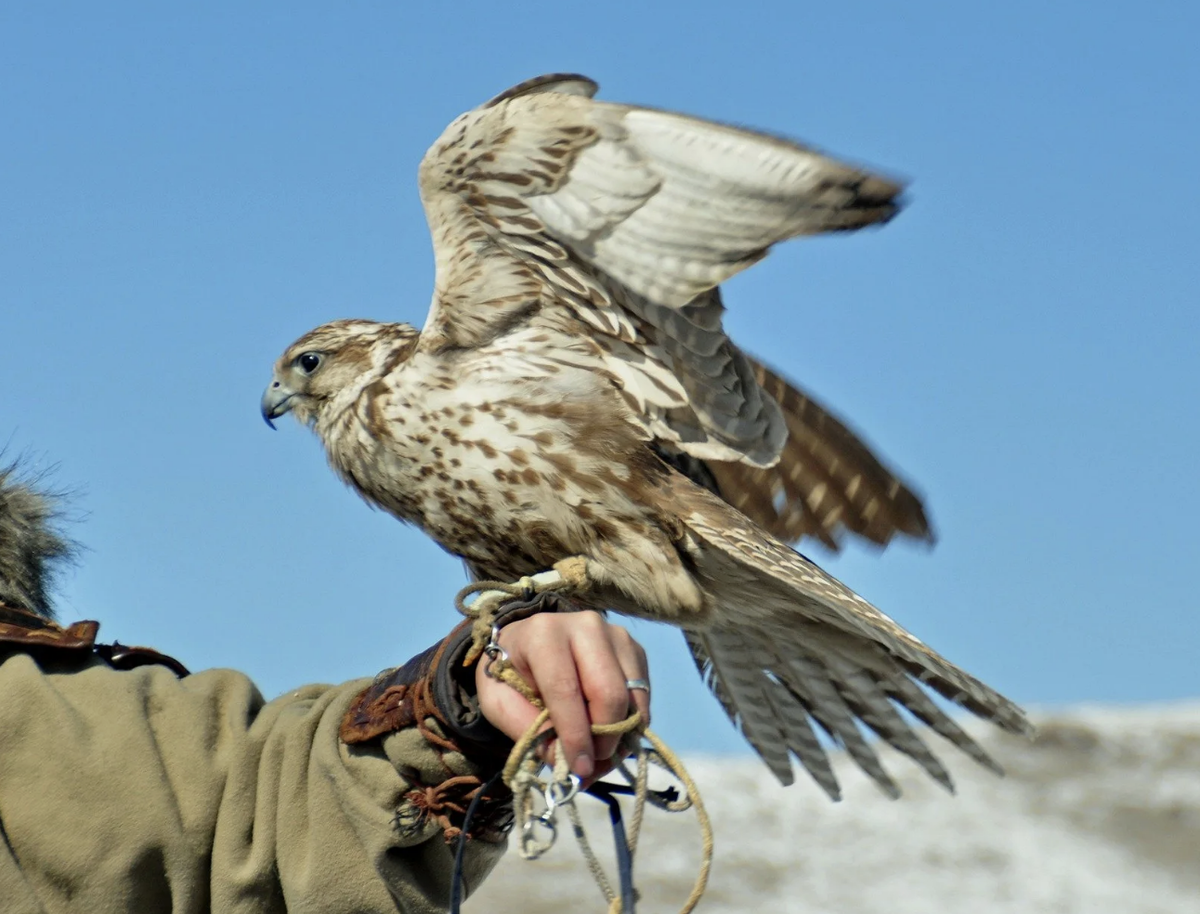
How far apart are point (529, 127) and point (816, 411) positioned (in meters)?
1.24

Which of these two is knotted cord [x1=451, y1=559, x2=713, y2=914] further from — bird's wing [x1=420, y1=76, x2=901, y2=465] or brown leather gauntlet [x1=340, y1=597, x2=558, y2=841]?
bird's wing [x1=420, y1=76, x2=901, y2=465]

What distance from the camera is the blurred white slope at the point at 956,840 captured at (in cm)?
793

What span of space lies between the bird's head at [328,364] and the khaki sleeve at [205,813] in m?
Result: 1.76

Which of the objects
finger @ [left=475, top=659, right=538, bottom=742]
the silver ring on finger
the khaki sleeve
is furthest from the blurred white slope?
the silver ring on finger

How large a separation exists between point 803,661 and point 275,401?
1649 mm

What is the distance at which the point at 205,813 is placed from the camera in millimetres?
2287

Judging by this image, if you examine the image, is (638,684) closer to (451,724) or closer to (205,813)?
(451,724)

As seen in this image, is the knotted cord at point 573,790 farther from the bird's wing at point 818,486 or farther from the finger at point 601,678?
the bird's wing at point 818,486

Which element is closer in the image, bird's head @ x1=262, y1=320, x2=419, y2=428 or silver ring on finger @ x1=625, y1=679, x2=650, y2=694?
silver ring on finger @ x1=625, y1=679, x2=650, y2=694

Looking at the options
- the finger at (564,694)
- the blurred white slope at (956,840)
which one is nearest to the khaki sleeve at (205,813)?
the finger at (564,694)

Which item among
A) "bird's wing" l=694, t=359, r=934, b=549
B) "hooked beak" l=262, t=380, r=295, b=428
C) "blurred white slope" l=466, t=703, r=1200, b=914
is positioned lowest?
"blurred white slope" l=466, t=703, r=1200, b=914

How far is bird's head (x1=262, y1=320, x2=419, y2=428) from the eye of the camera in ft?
13.4

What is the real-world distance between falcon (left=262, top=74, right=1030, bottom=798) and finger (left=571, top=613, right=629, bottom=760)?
131 cm

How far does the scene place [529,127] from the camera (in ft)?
11.1
